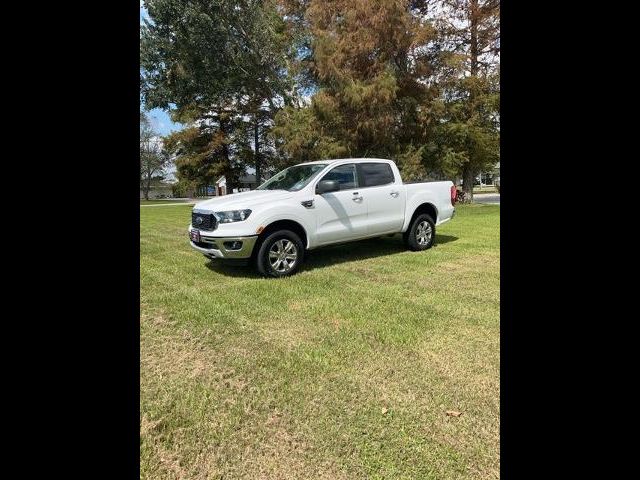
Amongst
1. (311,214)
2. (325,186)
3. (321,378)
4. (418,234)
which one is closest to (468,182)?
(418,234)

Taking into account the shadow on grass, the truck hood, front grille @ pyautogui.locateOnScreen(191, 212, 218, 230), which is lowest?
the shadow on grass

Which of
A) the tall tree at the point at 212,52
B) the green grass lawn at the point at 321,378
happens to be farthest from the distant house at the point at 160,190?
the green grass lawn at the point at 321,378

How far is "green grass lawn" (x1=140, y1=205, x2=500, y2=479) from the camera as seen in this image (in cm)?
234

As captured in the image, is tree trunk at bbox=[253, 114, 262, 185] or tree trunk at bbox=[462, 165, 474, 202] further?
tree trunk at bbox=[253, 114, 262, 185]

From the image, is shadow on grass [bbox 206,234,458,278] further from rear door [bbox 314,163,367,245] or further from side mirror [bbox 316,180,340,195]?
side mirror [bbox 316,180,340,195]

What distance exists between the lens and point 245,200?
6.38 meters

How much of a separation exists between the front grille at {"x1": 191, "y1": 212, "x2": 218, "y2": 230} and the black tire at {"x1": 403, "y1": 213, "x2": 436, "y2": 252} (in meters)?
3.78

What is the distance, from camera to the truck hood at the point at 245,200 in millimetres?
6207

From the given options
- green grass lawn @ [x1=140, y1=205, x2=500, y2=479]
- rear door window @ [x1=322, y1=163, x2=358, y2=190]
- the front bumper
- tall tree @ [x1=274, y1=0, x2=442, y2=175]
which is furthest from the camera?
tall tree @ [x1=274, y1=0, x2=442, y2=175]

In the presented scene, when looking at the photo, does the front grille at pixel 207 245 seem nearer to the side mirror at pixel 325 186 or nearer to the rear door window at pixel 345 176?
the side mirror at pixel 325 186

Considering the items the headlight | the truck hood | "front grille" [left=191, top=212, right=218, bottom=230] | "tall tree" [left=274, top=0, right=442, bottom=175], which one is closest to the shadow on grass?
"front grille" [left=191, top=212, right=218, bottom=230]

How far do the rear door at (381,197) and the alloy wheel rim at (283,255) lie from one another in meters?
1.60
